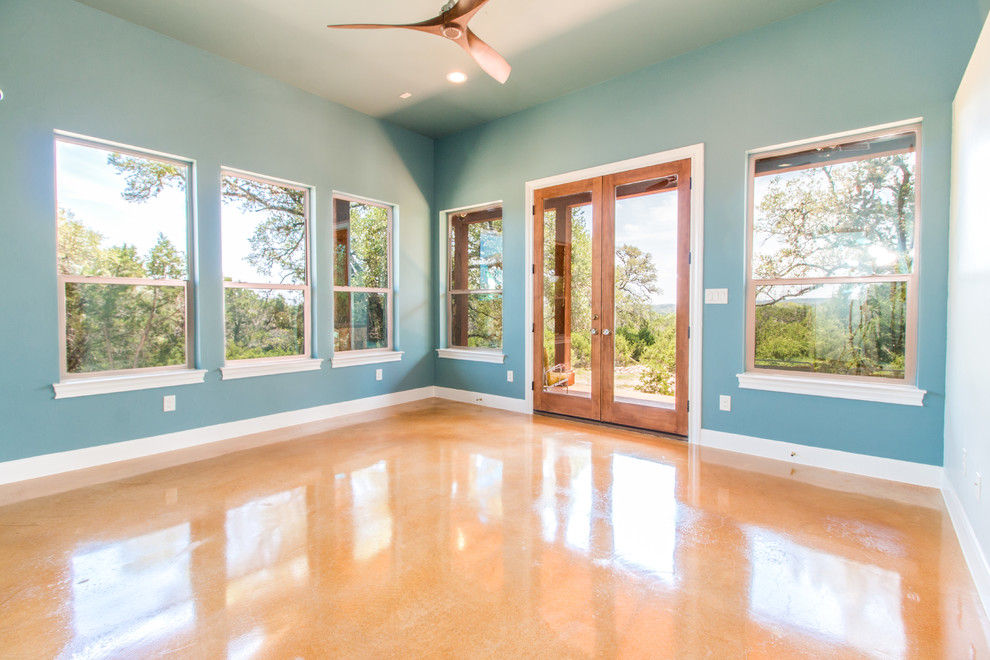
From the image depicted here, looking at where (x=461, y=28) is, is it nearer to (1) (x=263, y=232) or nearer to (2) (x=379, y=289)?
(1) (x=263, y=232)

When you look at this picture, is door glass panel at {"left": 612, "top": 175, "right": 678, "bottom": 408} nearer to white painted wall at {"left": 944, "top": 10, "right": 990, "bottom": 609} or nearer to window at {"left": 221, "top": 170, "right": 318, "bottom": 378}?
white painted wall at {"left": 944, "top": 10, "right": 990, "bottom": 609}

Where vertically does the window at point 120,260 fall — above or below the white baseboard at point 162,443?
above

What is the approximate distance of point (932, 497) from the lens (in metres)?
2.72

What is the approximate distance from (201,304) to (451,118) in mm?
3161

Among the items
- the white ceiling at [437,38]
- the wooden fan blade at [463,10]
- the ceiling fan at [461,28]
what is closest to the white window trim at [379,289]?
the white ceiling at [437,38]

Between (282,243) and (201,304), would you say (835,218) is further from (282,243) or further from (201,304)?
(201,304)

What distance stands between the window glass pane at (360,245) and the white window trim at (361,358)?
738mm

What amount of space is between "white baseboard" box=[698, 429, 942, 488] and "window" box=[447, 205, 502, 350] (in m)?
2.52

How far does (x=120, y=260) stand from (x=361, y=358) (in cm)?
220

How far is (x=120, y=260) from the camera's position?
338 cm

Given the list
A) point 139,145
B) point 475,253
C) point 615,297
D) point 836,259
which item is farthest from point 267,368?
point 836,259

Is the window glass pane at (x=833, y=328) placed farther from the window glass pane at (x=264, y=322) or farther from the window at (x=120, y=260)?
the window at (x=120, y=260)

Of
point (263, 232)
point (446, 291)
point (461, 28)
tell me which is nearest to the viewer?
point (461, 28)

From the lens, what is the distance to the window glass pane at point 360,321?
4.82 meters
